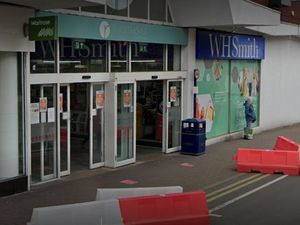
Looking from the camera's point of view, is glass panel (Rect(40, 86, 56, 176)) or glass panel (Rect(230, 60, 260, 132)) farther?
glass panel (Rect(230, 60, 260, 132))

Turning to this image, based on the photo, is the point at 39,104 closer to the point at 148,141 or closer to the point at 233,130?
the point at 148,141

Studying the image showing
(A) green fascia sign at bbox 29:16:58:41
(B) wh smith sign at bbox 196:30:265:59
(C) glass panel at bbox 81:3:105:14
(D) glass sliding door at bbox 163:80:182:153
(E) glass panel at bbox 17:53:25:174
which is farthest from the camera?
(B) wh smith sign at bbox 196:30:265:59

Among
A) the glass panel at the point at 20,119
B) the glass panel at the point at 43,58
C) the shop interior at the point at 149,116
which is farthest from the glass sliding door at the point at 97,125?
the shop interior at the point at 149,116

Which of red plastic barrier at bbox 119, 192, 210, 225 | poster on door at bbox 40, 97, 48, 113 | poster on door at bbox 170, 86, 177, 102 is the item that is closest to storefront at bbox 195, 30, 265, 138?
poster on door at bbox 170, 86, 177, 102

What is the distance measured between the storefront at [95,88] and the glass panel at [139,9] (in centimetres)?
32

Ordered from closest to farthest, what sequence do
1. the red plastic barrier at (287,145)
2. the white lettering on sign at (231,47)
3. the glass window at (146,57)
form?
the red plastic barrier at (287,145) → the glass window at (146,57) → the white lettering on sign at (231,47)

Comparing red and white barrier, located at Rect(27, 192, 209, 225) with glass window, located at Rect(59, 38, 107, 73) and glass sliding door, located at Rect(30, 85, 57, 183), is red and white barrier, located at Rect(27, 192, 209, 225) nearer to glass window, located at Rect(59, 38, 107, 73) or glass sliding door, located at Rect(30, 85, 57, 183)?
glass sliding door, located at Rect(30, 85, 57, 183)

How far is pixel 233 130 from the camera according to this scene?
→ 62.3 ft

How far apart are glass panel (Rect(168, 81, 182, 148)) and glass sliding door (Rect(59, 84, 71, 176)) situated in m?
4.30

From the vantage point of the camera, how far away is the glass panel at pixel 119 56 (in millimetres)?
13188

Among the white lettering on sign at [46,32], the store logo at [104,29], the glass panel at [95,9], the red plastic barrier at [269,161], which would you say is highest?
the glass panel at [95,9]

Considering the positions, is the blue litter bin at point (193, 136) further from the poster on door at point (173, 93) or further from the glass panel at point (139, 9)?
the glass panel at point (139, 9)

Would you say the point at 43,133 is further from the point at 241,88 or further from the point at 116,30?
the point at 241,88

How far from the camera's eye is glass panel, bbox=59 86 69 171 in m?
11.9
